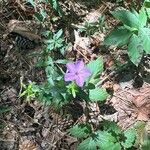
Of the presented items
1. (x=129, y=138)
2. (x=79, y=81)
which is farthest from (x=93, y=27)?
(x=129, y=138)

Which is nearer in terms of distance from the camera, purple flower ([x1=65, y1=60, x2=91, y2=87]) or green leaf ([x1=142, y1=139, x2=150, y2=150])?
purple flower ([x1=65, y1=60, x2=91, y2=87])

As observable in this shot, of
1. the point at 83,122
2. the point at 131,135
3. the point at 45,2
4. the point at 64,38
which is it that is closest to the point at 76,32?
the point at 64,38

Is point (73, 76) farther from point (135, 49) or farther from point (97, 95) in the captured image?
point (135, 49)

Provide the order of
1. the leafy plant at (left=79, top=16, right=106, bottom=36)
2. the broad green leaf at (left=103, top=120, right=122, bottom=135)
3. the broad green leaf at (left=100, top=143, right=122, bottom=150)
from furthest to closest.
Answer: the leafy plant at (left=79, top=16, right=106, bottom=36)
the broad green leaf at (left=103, top=120, right=122, bottom=135)
the broad green leaf at (left=100, top=143, right=122, bottom=150)

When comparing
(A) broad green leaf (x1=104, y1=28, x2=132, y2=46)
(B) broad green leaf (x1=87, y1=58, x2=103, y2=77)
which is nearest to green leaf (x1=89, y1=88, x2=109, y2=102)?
(B) broad green leaf (x1=87, y1=58, x2=103, y2=77)

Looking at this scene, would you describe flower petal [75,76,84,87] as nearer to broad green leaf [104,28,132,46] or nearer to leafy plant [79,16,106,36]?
broad green leaf [104,28,132,46]

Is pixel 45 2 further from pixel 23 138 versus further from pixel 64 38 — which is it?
pixel 23 138

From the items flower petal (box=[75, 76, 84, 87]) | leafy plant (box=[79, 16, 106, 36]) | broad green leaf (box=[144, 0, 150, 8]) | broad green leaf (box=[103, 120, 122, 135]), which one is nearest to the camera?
flower petal (box=[75, 76, 84, 87])

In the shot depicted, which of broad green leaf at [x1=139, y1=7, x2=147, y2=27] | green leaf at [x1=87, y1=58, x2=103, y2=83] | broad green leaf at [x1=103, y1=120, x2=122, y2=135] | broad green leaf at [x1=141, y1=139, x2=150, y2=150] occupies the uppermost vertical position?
broad green leaf at [x1=139, y1=7, x2=147, y2=27]

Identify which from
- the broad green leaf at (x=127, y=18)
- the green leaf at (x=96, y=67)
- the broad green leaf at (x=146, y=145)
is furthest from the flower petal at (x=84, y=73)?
the broad green leaf at (x=146, y=145)

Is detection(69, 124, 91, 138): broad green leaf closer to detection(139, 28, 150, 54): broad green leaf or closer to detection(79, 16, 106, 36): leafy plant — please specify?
detection(139, 28, 150, 54): broad green leaf

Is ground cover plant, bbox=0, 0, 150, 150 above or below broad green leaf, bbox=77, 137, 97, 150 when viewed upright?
above
